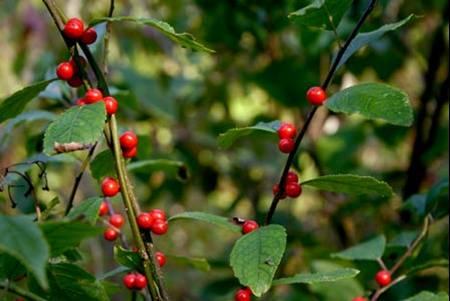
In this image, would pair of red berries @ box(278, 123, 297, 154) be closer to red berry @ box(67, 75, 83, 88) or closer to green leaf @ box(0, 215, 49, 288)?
red berry @ box(67, 75, 83, 88)

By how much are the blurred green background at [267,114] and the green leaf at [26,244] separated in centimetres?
62

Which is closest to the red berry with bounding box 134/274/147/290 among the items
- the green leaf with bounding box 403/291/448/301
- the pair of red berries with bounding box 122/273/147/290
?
the pair of red berries with bounding box 122/273/147/290

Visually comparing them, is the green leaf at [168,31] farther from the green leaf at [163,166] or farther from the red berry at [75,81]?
the green leaf at [163,166]

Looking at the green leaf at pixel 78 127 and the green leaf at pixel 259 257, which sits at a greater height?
the green leaf at pixel 78 127

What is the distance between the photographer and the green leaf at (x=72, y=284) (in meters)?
0.68

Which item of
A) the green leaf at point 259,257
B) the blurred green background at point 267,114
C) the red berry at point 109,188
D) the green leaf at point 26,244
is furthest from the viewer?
the blurred green background at point 267,114

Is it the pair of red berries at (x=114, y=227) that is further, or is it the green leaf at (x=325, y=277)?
the pair of red berries at (x=114, y=227)

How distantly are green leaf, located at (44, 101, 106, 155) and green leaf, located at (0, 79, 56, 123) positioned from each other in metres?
0.06

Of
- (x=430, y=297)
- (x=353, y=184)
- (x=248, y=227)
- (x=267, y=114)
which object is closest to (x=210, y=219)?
(x=248, y=227)

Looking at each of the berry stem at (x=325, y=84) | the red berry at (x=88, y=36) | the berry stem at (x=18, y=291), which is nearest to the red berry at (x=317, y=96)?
the berry stem at (x=325, y=84)

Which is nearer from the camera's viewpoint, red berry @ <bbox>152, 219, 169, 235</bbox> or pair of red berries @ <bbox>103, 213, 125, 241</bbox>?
red berry @ <bbox>152, 219, 169, 235</bbox>

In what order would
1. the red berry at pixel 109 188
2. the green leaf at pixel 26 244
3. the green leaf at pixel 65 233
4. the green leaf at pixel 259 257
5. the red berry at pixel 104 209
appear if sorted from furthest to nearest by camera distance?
1. the red berry at pixel 104 209
2. the red berry at pixel 109 188
3. the green leaf at pixel 259 257
4. the green leaf at pixel 65 233
5. the green leaf at pixel 26 244

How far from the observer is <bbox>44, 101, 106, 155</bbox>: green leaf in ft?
2.17

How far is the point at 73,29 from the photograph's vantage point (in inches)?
28.0
